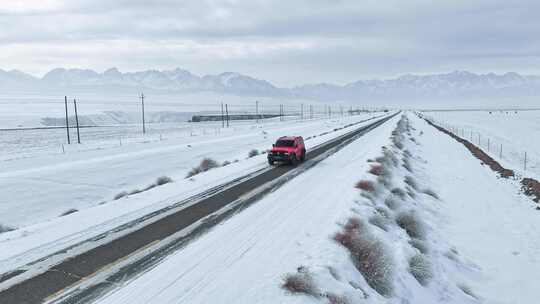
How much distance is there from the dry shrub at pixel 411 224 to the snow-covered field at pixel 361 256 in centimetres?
5

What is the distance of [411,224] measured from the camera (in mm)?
14180

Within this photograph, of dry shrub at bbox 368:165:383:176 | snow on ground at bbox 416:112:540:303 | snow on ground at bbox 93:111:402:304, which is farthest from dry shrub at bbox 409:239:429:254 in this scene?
dry shrub at bbox 368:165:383:176

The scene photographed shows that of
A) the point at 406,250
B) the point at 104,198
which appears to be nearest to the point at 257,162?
the point at 104,198

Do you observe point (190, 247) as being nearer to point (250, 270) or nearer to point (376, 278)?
point (250, 270)

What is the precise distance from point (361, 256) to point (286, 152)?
1524 centimetres

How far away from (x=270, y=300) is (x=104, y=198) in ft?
50.0

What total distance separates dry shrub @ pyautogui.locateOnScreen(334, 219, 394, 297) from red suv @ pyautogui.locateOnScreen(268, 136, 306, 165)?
44.2ft

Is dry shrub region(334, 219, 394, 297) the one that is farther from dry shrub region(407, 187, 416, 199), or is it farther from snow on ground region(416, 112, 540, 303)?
dry shrub region(407, 187, 416, 199)

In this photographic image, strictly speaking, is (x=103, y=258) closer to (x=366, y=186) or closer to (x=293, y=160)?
(x=366, y=186)

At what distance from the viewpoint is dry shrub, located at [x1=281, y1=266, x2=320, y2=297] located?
7.96 m

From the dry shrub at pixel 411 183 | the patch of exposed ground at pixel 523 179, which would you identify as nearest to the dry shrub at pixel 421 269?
the dry shrub at pixel 411 183

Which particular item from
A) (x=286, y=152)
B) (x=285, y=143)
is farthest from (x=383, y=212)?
(x=285, y=143)

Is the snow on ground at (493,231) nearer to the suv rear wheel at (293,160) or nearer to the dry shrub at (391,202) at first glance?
the dry shrub at (391,202)

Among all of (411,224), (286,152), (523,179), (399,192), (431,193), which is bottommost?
(523,179)
